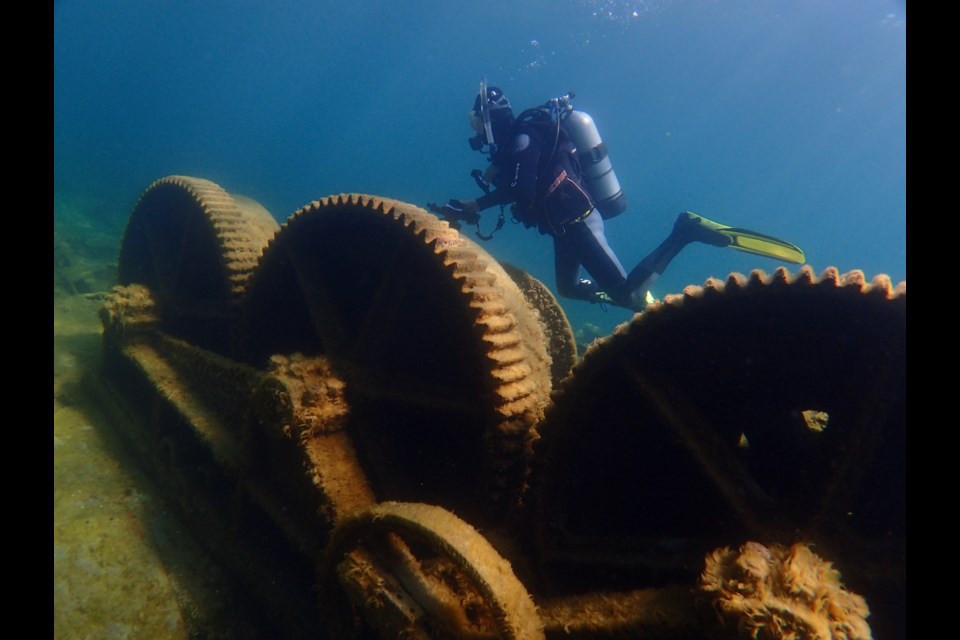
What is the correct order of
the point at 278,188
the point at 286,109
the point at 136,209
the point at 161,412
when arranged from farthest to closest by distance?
the point at 286,109, the point at 278,188, the point at 136,209, the point at 161,412

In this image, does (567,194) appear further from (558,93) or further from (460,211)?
(558,93)

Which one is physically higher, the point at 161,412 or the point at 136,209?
the point at 136,209

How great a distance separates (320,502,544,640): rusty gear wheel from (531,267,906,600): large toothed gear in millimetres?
571

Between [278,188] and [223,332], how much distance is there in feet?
153

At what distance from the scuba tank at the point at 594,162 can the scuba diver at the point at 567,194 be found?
0.05ft

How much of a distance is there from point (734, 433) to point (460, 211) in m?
3.32

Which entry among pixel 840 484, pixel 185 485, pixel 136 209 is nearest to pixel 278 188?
pixel 136 209

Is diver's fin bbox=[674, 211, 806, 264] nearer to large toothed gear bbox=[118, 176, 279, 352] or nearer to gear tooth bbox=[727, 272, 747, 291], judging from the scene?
gear tooth bbox=[727, 272, 747, 291]

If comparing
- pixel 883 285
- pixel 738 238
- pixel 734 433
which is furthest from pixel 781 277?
pixel 738 238

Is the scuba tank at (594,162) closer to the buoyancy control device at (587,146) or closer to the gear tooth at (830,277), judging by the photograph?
the buoyancy control device at (587,146)

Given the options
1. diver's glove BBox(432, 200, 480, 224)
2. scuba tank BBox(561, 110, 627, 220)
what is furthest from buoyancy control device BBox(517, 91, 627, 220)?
diver's glove BBox(432, 200, 480, 224)

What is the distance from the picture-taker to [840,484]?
6.54 ft

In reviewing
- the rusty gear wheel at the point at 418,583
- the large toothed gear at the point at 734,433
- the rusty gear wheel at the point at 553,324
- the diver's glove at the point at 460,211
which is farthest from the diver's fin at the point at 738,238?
the rusty gear wheel at the point at 418,583
